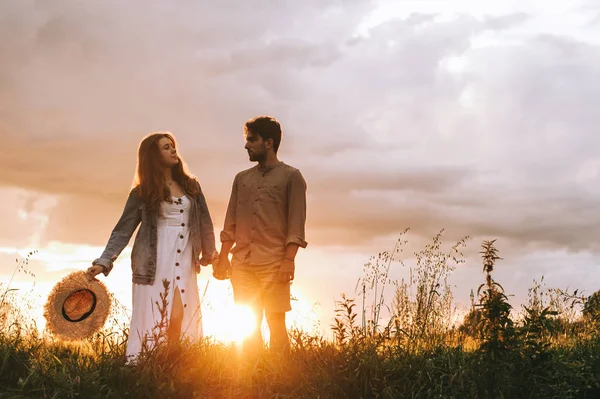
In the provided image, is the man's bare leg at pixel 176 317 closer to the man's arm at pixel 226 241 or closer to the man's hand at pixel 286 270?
the man's arm at pixel 226 241

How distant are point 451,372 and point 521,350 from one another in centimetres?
59

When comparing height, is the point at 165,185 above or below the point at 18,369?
above

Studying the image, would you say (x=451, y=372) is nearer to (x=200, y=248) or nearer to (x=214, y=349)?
(x=214, y=349)

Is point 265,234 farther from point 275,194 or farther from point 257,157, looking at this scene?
point 257,157

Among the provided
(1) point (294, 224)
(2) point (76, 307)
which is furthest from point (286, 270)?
(2) point (76, 307)

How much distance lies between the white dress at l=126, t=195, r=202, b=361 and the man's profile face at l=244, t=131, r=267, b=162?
0.88 m

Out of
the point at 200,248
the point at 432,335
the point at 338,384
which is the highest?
the point at 200,248

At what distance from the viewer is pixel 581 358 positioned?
627cm

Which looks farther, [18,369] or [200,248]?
[200,248]

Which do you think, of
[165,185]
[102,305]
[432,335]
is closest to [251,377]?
[165,185]

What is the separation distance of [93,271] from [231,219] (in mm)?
1387

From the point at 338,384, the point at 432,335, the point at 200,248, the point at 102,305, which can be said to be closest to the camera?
the point at 338,384

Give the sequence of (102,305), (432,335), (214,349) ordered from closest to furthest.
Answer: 1. (214,349)
2. (432,335)
3. (102,305)

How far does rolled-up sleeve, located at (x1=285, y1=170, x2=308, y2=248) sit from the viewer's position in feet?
19.2
